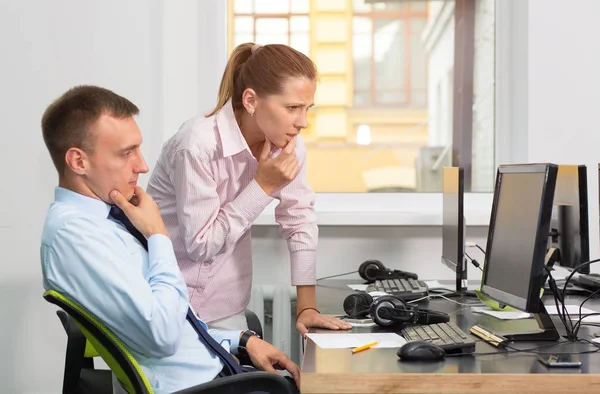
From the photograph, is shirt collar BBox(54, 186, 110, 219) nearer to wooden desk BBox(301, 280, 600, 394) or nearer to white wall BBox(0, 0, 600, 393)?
wooden desk BBox(301, 280, 600, 394)

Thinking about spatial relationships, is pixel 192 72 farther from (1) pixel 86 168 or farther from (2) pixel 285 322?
(1) pixel 86 168

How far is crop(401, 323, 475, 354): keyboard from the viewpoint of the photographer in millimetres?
1563

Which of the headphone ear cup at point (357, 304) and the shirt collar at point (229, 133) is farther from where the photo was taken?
the shirt collar at point (229, 133)

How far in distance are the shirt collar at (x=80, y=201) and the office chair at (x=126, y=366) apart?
0.21 metres

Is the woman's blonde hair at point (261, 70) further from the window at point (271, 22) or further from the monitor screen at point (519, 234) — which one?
the window at point (271, 22)

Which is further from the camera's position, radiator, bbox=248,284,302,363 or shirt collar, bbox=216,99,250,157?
radiator, bbox=248,284,302,363

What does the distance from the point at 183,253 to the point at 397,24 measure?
1.90 m

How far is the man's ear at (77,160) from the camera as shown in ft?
5.23

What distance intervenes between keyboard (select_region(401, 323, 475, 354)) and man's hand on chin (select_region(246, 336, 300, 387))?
0.30 meters

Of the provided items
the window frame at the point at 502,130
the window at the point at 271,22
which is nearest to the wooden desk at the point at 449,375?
the window frame at the point at 502,130

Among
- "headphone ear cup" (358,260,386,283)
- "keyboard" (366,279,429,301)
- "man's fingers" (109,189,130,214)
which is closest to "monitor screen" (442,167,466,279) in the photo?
"keyboard" (366,279,429,301)

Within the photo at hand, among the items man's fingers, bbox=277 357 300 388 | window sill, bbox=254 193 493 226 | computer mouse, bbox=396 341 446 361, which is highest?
window sill, bbox=254 193 493 226

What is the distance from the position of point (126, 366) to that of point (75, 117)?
0.53 m

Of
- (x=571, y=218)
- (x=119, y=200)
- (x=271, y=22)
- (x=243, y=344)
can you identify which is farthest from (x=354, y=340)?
(x=271, y=22)
